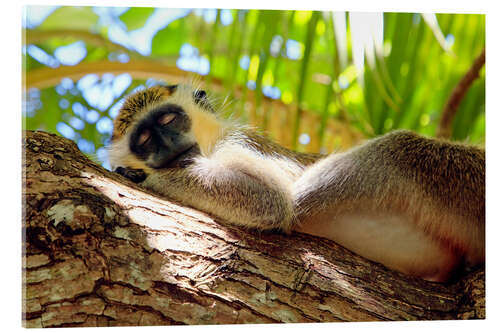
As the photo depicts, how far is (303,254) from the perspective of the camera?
2068 millimetres

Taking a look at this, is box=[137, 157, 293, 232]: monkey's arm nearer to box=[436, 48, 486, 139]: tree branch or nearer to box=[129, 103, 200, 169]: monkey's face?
box=[129, 103, 200, 169]: monkey's face

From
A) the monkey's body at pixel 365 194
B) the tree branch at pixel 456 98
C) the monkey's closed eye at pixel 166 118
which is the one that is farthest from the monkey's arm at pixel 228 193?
the tree branch at pixel 456 98

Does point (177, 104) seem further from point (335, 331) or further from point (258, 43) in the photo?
point (335, 331)

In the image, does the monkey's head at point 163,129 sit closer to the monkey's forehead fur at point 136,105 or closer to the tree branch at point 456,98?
the monkey's forehead fur at point 136,105

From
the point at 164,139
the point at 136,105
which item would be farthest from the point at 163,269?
the point at 136,105

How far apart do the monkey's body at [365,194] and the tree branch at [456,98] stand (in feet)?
3.05

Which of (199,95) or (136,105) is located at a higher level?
(199,95)

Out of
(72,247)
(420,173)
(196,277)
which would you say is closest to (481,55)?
(420,173)

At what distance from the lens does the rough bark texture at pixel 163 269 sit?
1.64 meters

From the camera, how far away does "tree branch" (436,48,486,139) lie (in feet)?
10.5

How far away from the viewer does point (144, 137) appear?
251 centimetres

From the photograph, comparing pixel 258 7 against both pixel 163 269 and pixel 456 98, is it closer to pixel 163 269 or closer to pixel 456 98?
pixel 163 269

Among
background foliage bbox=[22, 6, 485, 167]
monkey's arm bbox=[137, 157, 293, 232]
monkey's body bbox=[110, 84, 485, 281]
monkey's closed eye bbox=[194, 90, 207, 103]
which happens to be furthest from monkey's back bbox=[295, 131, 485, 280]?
monkey's closed eye bbox=[194, 90, 207, 103]

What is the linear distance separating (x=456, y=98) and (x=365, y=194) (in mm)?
1507
